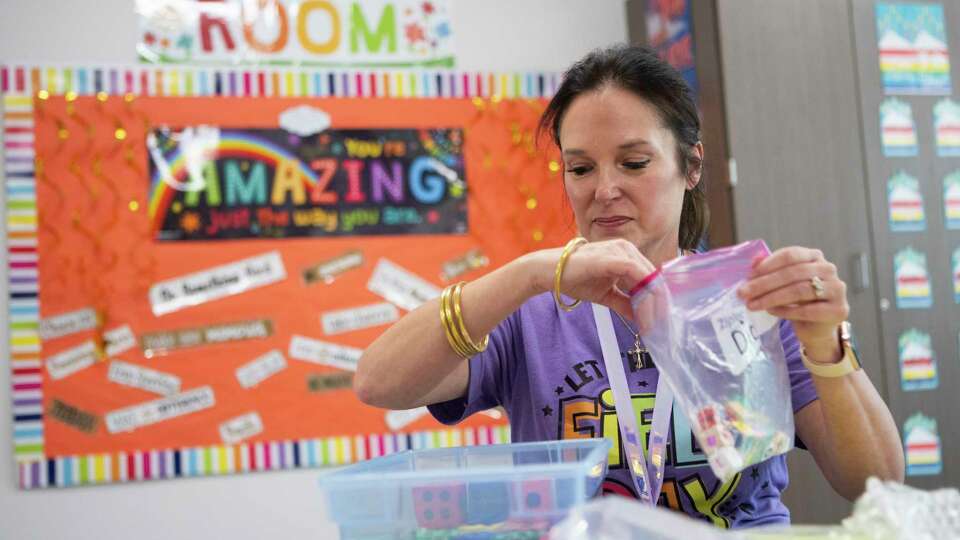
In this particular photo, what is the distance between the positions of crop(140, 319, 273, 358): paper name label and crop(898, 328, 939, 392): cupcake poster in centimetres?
192

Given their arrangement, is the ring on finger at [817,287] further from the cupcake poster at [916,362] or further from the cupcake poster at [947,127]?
the cupcake poster at [947,127]

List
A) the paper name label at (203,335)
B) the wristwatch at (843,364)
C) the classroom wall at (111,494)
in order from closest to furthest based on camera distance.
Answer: the wristwatch at (843,364) → the classroom wall at (111,494) → the paper name label at (203,335)

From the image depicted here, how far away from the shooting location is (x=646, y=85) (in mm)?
1364

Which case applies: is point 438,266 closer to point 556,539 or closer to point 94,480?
point 94,480

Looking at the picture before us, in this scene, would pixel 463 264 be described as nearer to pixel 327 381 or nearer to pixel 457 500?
pixel 327 381

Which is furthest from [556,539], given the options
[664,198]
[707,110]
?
[707,110]

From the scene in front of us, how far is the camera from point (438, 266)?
311cm

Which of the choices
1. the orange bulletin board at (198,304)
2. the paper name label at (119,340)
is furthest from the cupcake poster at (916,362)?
the paper name label at (119,340)

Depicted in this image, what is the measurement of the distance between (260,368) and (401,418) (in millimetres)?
469

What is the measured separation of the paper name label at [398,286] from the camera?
306 cm

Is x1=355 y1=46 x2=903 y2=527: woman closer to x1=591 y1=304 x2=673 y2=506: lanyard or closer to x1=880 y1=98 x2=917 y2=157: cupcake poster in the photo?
x1=591 y1=304 x2=673 y2=506: lanyard

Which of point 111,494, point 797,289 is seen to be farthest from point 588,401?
point 111,494

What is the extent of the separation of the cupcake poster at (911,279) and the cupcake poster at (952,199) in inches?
6.0

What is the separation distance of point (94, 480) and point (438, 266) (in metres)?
1.22
